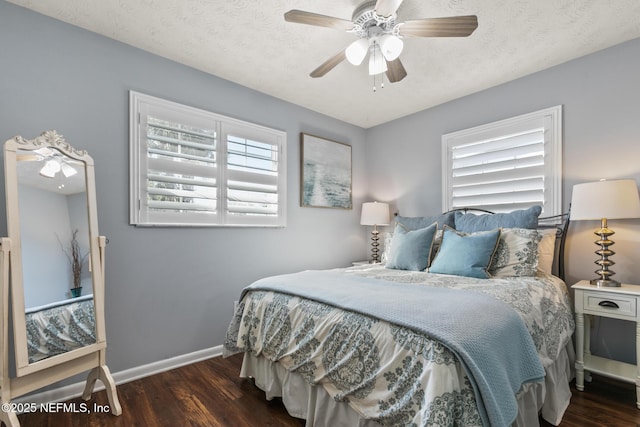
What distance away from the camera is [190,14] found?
2.10m

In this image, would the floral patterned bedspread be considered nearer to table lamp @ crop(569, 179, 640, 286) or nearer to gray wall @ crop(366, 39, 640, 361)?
table lamp @ crop(569, 179, 640, 286)

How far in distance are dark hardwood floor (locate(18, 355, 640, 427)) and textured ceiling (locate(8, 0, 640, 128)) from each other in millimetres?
2568

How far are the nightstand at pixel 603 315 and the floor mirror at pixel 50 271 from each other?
313 cm

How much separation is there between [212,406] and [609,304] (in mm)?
2720

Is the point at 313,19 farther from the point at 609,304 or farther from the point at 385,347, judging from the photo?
the point at 609,304

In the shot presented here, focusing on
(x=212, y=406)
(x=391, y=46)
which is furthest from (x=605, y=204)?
(x=212, y=406)

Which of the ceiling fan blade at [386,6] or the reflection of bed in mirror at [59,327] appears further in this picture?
the reflection of bed in mirror at [59,327]

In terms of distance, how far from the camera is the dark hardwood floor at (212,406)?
5.98 ft

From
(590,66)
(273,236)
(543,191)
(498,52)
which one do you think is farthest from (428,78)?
(273,236)

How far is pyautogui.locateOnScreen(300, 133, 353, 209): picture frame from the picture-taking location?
3665 millimetres

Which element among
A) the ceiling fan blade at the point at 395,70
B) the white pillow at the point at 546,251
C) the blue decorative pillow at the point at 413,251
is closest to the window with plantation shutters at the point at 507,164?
the white pillow at the point at 546,251

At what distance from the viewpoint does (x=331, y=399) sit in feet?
5.24

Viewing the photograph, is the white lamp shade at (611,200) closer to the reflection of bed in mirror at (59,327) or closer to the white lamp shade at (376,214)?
the white lamp shade at (376,214)

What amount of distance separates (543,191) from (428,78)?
1.48m
